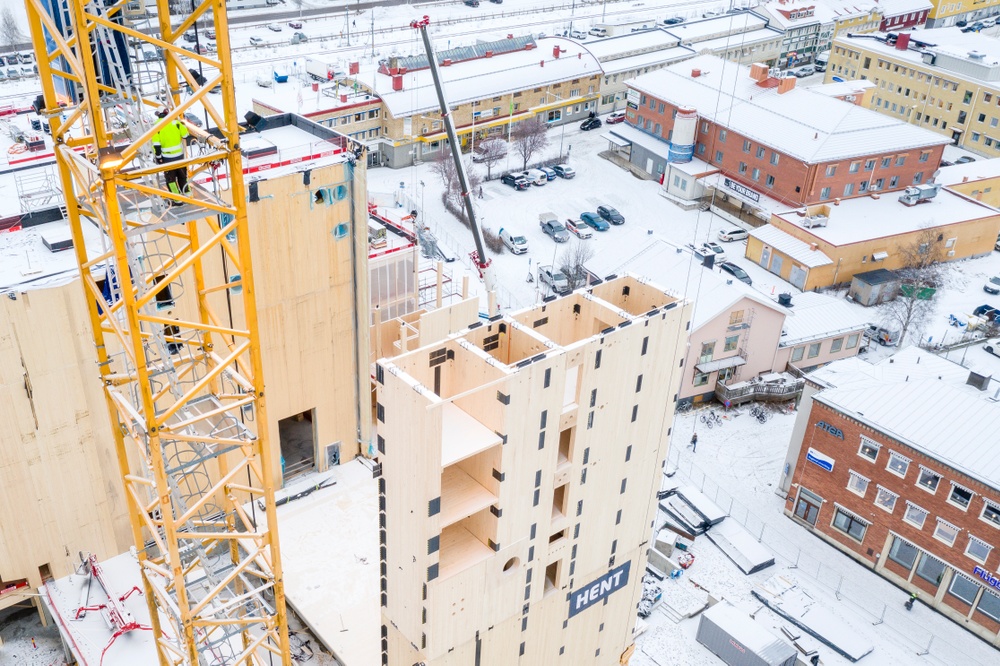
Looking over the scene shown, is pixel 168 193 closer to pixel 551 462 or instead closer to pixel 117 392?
pixel 117 392

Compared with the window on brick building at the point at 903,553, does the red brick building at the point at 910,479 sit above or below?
above

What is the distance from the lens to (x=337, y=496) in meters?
39.0

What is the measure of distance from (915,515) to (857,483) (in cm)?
295

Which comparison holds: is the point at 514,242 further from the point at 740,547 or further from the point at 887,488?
the point at 887,488

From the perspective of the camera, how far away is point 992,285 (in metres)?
67.9

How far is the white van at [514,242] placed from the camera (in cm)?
6856

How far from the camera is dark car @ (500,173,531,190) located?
7944cm

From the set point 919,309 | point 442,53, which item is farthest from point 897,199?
point 442,53

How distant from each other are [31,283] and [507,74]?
6570 cm

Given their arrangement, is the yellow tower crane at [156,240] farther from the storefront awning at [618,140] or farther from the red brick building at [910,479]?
the storefront awning at [618,140]

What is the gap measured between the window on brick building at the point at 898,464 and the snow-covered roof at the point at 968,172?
4463cm


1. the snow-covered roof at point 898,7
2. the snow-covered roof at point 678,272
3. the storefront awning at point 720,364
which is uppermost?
the snow-covered roof at point 898,7

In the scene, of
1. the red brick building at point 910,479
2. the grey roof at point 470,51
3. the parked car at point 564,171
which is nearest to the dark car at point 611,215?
the parked car at point 564,171

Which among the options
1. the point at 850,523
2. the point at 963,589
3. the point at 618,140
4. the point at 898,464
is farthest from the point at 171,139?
the point at 618,140
